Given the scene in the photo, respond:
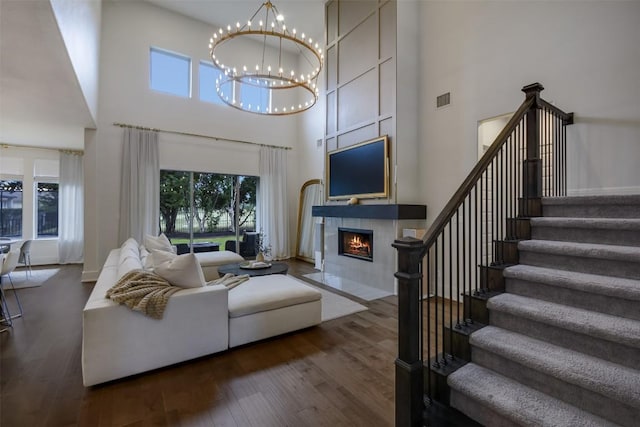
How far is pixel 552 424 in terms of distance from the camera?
1.36 metres

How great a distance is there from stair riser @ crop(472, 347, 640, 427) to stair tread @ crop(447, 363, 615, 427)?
28 millimetres

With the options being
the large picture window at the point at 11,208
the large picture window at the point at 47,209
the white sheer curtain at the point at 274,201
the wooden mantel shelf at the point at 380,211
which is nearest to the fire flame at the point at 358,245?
the wooden mantel shelf at the point at 380,211

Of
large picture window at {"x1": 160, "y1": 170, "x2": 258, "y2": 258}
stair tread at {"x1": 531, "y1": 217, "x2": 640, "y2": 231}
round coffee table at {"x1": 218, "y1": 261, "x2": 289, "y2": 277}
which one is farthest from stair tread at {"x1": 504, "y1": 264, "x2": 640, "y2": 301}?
large picture window at {"x1": 160, "y1": 170, "x2": 258, "y2": 258}

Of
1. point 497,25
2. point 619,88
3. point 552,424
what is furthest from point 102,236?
point 619,88

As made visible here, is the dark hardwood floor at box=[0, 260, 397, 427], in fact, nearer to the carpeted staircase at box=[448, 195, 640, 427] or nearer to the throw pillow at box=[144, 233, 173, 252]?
the carpeted staircase at box=[448, 195, 640, 427]

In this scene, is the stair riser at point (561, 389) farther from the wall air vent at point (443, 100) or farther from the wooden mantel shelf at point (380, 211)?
the wall air vent at point (443, 100)

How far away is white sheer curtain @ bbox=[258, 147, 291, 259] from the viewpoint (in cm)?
754

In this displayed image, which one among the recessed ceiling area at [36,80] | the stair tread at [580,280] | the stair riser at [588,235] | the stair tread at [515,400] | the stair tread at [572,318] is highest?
the recessed ceiling area at [36,80]

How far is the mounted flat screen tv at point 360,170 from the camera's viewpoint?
4.79 metres

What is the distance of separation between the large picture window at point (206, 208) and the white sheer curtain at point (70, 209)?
7.79 feet

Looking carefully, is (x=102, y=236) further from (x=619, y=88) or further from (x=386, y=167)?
(x=619, y=88)

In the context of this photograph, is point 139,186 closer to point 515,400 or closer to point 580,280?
point 515,400

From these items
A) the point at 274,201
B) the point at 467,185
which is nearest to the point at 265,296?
the point at 467,185

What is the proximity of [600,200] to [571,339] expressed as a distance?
1296mm
